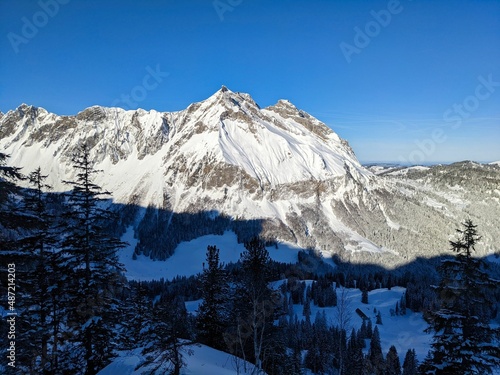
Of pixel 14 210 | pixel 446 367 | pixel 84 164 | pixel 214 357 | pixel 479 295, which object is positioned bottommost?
pixel 214 357

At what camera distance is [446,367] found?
55.6 ft

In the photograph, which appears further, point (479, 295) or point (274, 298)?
point (274, 298)

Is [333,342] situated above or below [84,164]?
below

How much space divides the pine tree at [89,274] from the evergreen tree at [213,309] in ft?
42.8

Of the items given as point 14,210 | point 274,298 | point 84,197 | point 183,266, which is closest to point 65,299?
point 84,197

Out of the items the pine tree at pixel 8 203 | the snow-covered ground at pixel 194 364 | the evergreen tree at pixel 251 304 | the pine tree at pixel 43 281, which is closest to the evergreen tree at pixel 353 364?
the evergreen tree at pixel 251 304

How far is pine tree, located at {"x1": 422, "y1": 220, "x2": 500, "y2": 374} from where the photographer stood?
16.5 metres

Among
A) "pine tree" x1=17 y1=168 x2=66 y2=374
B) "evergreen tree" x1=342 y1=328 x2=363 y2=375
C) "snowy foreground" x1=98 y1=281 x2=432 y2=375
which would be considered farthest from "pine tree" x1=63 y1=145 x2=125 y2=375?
"evergreen tree" x1=342 y1=328 x2=363 y2=375

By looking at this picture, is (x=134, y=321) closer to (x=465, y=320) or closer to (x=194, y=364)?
(x=194, y=364)

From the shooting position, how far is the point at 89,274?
780 inches

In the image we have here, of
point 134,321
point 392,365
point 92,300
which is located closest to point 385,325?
point 392,365

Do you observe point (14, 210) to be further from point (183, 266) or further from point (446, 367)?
point (183, 266)

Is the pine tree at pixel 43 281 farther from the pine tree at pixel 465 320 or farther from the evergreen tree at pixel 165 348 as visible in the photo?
the pine tree at pixel 465 320

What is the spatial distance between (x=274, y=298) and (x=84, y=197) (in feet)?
60.9
